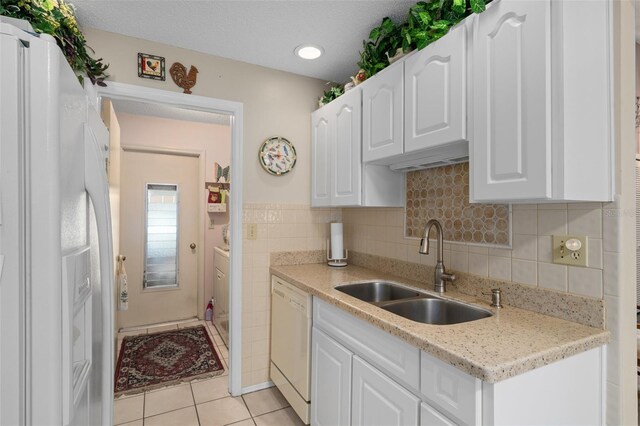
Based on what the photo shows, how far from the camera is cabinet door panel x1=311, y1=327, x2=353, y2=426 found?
1.52 metres

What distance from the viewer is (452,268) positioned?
1746 millimetres

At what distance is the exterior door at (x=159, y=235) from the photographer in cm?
354

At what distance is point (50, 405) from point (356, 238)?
207 centimetres

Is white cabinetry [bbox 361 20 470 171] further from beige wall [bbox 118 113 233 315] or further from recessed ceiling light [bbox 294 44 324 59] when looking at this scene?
beige wall [bbox 118 113 233 315]

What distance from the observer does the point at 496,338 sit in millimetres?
1076

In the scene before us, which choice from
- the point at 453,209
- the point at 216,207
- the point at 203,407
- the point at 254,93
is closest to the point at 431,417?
the point at 453,209

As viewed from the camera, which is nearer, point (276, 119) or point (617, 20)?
point (617, 20)

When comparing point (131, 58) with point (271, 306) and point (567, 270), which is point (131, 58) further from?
point (567, 270)

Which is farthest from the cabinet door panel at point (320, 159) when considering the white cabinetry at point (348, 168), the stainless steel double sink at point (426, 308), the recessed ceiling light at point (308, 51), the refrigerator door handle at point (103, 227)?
the refrigerator door handle at point (103, 227)

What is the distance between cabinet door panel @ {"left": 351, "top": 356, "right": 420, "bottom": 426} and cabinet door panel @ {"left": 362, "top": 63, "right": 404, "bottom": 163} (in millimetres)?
1046

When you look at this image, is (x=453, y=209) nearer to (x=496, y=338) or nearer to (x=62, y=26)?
(x=496, y=338)

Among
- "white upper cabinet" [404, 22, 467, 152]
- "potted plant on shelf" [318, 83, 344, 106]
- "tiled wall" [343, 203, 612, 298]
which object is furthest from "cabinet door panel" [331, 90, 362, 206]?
"tiled wall" [343, 203, 612, 298]

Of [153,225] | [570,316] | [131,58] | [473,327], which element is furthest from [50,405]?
[153,225]

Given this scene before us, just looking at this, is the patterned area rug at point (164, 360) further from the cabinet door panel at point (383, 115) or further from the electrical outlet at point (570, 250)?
the electrical outlet at point (570, 250)
